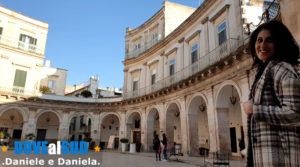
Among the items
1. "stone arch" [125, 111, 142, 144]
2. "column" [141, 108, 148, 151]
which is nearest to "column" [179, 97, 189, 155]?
"column" [141, 108, 148, 151]

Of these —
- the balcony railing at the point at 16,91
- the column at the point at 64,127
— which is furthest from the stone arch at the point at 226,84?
the balcony railing at the point at 16,91

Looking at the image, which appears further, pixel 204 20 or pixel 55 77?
pixel 55 77

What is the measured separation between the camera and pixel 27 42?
952 inches

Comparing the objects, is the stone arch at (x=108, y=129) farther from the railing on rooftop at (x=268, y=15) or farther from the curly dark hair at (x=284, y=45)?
the curly dark hair at (x=284, y=45)

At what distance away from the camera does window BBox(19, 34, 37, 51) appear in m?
23.7

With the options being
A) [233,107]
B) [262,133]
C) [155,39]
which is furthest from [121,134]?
[262,133]

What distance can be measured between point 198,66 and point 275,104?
43.4 feet

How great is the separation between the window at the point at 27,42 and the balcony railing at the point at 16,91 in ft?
16.1

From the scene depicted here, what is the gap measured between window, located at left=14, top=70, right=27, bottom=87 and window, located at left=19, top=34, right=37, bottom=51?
2.98 m

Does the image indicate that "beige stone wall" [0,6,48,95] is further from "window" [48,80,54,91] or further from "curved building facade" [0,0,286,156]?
"window" [48,80,54,91]

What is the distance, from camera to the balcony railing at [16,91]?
68.7 ft

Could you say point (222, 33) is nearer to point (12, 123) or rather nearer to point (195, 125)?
point (195, 125)

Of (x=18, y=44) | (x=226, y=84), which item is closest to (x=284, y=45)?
(x=226, y=84)

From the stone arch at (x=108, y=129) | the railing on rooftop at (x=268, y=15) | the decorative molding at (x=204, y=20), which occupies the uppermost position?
the decorative molding at (x=204, y=20)
